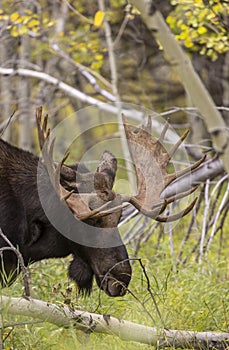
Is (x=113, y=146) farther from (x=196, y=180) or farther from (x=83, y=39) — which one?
(x=196, y=180)

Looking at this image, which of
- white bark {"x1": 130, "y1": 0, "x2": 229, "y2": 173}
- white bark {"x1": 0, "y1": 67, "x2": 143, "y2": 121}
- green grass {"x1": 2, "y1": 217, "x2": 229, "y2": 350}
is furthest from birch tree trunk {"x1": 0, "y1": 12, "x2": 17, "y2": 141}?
white bark {"x1": 130, "y1": 0, "x2": 229, "y2": 173}

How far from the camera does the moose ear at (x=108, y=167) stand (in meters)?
5.41

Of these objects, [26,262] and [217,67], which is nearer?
[26,262]

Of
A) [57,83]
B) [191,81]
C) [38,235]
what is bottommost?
[57,83]

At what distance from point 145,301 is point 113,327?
26.9 inches

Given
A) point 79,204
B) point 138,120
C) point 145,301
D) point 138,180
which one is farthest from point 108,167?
point 138,120

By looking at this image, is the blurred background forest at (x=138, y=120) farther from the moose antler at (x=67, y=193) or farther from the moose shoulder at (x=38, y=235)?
the moose antler at (x=67, y=193)

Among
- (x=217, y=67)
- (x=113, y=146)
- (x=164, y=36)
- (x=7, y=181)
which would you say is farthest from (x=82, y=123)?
(x=164, y=36)

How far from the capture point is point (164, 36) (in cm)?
365

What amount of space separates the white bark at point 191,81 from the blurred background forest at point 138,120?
4.21ft

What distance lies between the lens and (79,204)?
204 inches

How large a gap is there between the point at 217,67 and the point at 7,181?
305 inches

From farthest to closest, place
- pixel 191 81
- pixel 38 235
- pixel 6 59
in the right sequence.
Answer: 1. pixel 6 59
2. pixel 38 235
3. pixel 191 81

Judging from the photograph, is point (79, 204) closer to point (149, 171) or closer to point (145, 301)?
point (149, 171)
